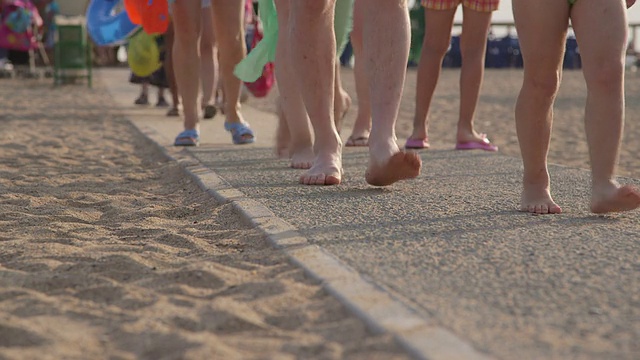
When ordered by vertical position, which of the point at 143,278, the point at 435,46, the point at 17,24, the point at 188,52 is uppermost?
the point at 435,46

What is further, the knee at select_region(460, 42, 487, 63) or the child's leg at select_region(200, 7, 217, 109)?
the child's leg at select_region(200, 7, 217, 109)

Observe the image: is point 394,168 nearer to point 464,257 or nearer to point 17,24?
point 464,257

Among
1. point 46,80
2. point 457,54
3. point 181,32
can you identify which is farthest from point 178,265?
point 457,54

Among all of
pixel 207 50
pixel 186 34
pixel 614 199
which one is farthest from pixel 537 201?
pixel 207 50

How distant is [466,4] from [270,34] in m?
1.15

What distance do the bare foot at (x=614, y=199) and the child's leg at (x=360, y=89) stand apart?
8.24 ft

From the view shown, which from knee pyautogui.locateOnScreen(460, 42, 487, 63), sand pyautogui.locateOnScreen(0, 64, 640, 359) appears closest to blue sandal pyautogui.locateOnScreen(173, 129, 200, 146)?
sand pyautogui.locateOnScreen(0, 64, 640, 359)

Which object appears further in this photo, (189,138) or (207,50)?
(207,50)

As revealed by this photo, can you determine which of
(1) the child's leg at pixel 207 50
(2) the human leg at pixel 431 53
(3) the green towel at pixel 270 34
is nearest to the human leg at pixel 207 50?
(1) the child's leg at pixel 207 50

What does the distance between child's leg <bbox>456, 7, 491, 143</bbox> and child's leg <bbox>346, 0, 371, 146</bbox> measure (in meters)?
0.57

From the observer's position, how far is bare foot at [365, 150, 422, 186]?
3867mm

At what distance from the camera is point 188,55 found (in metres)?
6.21

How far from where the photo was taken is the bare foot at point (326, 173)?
435 cm

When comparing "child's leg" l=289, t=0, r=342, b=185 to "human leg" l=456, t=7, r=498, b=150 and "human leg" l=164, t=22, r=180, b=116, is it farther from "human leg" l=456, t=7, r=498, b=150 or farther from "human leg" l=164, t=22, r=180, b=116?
"human leg" l=164, t=22, r=180, b=116
